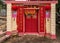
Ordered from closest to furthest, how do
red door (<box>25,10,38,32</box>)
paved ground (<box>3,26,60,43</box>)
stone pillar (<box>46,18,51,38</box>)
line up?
paved ground (<box>3,26,60,43</box>) < stone pillar (<box>46,18,51,38</box>) < red door (<box>25,10,38,32</box>)

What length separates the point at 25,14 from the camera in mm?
17250

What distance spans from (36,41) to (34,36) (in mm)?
1664

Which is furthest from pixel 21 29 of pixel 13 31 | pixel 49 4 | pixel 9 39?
pixel 49 4

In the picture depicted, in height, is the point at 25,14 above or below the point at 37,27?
above

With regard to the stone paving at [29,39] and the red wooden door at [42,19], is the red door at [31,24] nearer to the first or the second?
the red wooden door at [42,19]

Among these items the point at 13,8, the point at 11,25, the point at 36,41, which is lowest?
the point at 36,41

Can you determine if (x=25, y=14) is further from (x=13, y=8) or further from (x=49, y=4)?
(x=49, y=4)

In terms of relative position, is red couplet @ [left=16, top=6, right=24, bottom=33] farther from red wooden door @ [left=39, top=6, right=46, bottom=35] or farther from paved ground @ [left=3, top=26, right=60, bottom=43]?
red wooden door @ [left=39, top=6, right=46, bottom=35]

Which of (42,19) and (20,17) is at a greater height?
(20,17)

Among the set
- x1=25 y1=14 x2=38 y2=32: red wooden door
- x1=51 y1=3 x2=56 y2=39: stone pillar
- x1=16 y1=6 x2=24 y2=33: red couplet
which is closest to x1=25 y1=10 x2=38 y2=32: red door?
x1=25 y1=14 x2=38 y2=32: red wooden door

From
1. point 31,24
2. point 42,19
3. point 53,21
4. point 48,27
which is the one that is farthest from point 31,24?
point 53,21

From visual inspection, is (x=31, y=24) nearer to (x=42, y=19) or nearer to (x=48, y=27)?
(x=42, y=19)

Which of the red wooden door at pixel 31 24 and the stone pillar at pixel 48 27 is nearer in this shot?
the stone pillar at pixel 48 27

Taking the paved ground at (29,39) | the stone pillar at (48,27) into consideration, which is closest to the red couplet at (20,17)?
the paved ground at (29,39)
